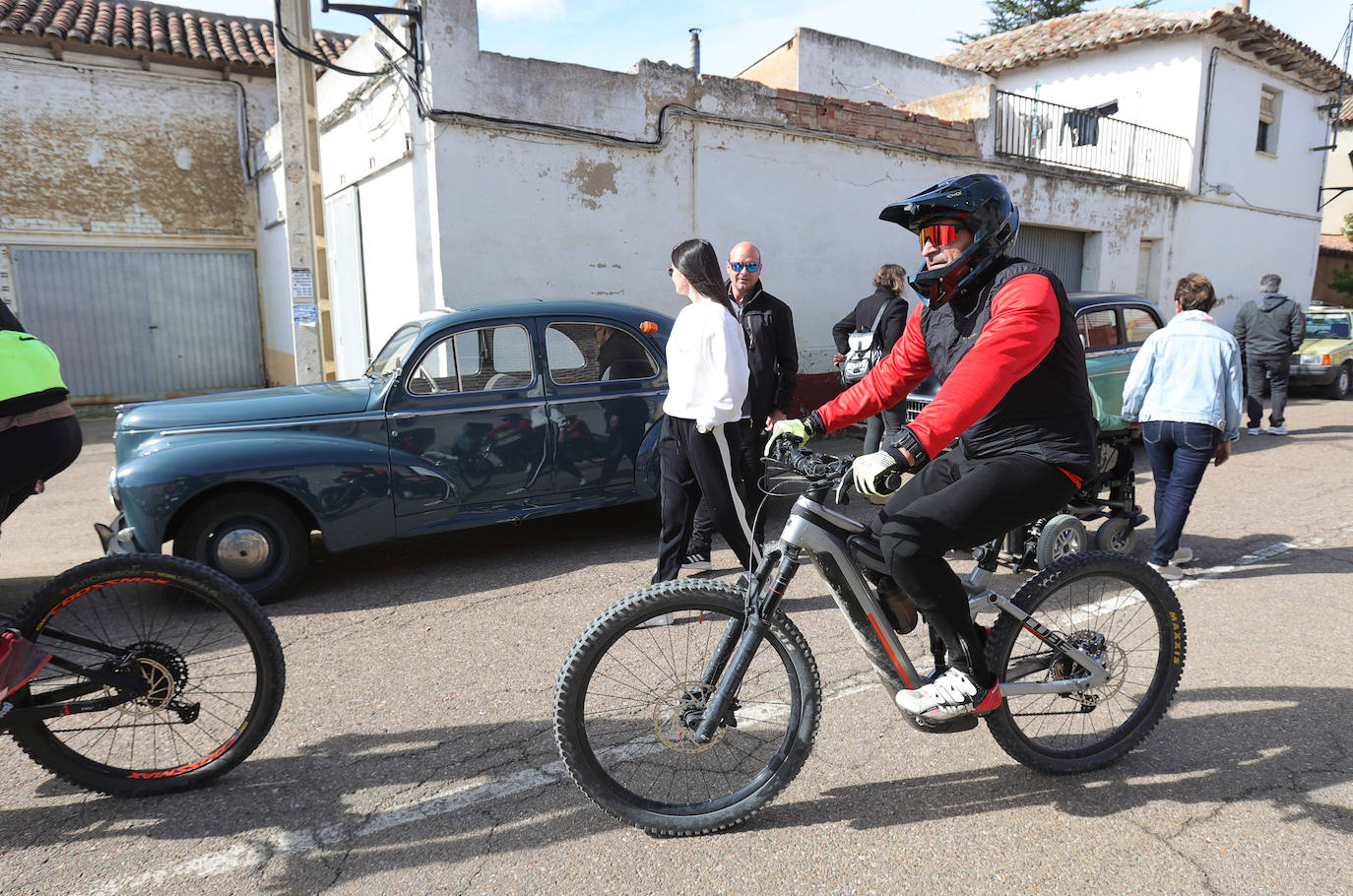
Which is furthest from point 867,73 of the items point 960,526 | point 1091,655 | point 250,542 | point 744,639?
point 744,639

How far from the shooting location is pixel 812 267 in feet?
36.4

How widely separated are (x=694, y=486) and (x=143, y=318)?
1351 cm

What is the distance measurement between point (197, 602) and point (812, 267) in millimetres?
9436

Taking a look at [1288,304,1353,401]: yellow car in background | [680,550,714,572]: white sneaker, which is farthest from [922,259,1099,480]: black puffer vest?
[1288,304,1353,401]: yellow car in background

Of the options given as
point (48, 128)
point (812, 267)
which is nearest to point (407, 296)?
point (812, 267)

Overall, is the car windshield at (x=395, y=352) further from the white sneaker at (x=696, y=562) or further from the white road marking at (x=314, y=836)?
the white road marking at (x=314, y=836)

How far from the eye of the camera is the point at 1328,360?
13.4 meters

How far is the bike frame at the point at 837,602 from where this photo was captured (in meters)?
2.50

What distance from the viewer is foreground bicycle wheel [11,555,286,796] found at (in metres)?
2.71

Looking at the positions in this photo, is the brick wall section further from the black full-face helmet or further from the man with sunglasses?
the black full-face helmet

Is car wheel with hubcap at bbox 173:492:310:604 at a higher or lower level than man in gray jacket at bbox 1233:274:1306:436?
lower

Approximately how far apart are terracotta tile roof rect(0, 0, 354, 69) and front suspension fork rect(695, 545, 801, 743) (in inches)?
506

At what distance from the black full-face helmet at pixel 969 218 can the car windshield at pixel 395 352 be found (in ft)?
11.7

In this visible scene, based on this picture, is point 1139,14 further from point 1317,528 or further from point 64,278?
point 64,278
